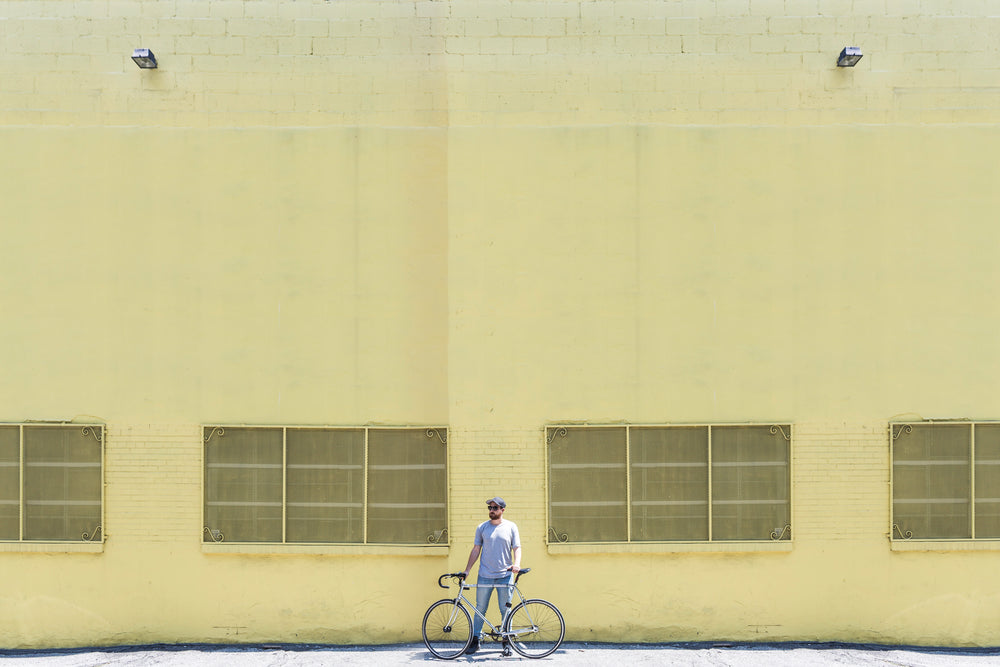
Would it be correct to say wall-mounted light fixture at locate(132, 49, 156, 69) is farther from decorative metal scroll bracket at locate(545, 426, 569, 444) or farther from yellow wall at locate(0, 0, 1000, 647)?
Result: decorative metal scroll bracket at locate(545, 426, 569, 444)

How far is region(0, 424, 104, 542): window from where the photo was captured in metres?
9.42

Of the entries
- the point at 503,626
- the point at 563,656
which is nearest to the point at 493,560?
the point at 503,626

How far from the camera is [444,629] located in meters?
8.84

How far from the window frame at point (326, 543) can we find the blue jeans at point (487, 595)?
2.35 ft

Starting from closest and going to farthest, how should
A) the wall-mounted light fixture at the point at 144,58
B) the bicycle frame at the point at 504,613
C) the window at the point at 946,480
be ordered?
the bicycle frame at the point at 504,613, the wall-mounted light fixture at the point at 144,58, the window at the point at 946,480

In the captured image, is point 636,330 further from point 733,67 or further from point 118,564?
point 118,564

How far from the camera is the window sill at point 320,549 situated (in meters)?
9.33

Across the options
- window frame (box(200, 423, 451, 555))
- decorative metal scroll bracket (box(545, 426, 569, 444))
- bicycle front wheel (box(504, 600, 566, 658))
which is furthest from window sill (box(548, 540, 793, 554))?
window frame (box(200, 423, 451, 555))

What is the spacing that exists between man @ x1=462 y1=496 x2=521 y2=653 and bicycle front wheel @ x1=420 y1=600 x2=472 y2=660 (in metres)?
0.18

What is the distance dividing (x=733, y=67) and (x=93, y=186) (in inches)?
291

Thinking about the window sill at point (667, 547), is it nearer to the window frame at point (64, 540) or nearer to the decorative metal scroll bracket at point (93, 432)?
the window frame at point (64, 540)

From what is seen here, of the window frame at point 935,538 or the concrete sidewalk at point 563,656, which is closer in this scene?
the concrete sidewalk at point 563,656

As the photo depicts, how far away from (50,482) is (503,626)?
5376mm

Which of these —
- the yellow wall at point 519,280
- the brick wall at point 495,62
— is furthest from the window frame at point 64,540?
the brick wall at point 495,62
